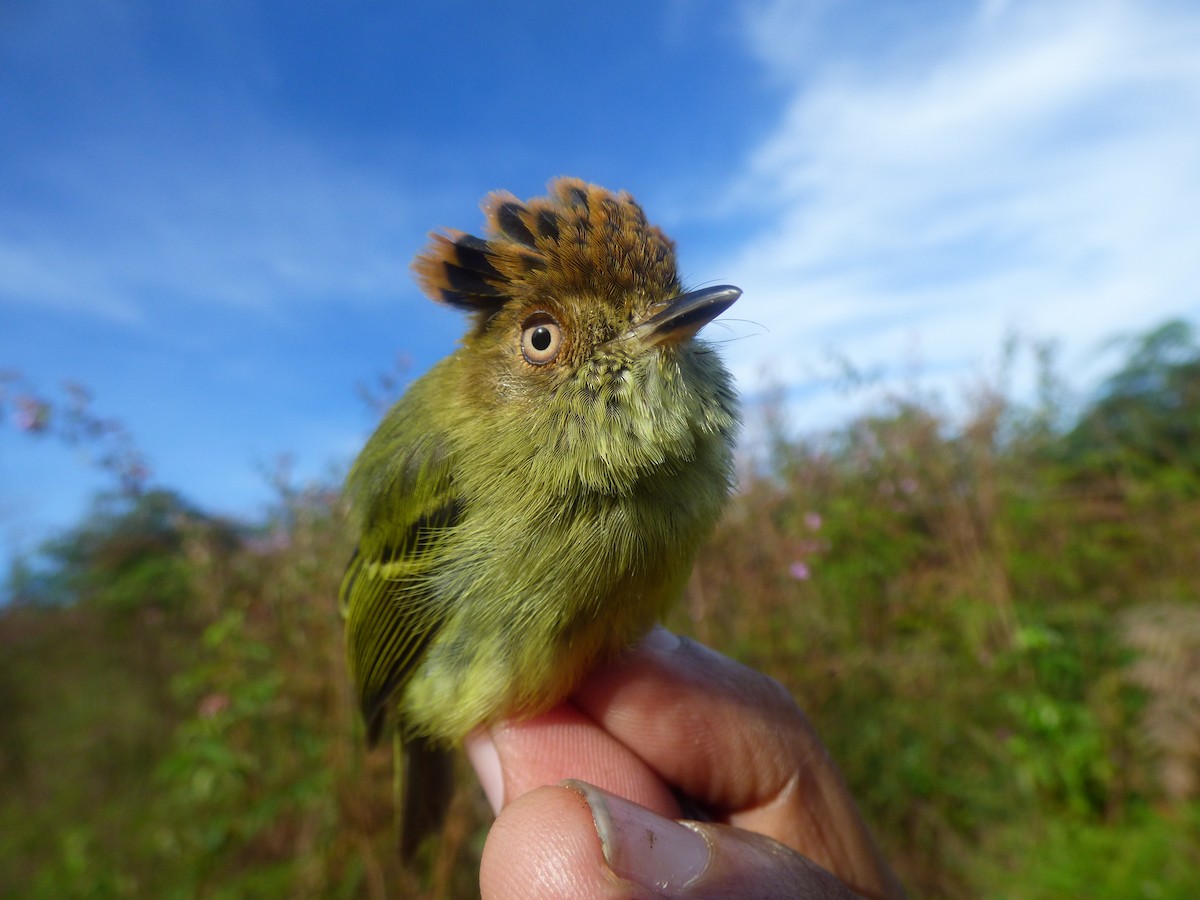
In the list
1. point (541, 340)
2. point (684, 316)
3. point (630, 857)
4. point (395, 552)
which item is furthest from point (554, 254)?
point (630, 857)

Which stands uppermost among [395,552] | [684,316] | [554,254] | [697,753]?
[554,254]

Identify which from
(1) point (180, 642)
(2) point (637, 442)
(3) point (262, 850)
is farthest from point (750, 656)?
(1) point (180, 642)

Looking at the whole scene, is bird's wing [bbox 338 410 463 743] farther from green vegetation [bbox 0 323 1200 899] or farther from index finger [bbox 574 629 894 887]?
green vegetation [bbox 0 323 1200 899]

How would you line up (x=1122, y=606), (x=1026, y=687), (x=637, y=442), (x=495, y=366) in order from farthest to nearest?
(x=1122, y=606) < (x=1026, y=687) < (x=495, y=366) < (x=637, y=442)

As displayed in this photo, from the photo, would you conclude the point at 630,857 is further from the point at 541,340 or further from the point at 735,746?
the point at 541,340

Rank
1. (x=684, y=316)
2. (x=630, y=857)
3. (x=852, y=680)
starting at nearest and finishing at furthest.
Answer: (x=630, y=857), (x=684, y=316), (x=852, y=680)

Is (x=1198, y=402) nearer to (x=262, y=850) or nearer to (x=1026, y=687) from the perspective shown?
(x=1026, y=687)
